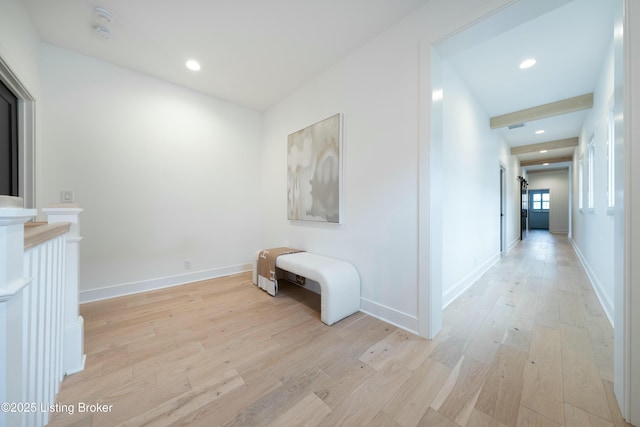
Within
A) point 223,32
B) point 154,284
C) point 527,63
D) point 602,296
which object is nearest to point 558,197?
point 602,296

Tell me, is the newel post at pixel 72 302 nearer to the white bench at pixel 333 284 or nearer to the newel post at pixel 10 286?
the newel post at pixel 10 286

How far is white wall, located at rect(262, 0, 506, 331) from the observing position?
191cm

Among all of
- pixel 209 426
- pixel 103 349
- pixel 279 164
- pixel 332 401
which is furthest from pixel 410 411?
pixel 279 164

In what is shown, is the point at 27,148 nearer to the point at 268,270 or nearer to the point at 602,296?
the point at 268,270

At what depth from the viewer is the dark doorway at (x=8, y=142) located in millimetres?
1830

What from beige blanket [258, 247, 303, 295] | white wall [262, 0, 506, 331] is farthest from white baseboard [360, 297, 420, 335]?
beige blanket [258, 247, 303, 295]

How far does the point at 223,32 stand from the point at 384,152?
1.94m

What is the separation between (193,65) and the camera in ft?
8.74

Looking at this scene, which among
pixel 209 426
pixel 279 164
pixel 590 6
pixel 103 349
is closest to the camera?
pixel 209 426

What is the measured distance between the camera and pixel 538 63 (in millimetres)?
2605

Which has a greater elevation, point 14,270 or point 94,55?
point 94,55

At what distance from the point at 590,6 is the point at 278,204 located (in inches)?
146

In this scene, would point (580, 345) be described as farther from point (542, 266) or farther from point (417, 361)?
point (542, 266)

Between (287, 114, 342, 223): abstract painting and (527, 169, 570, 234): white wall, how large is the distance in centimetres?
1141
